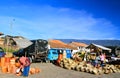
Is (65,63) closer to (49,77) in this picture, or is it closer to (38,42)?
(38,42)

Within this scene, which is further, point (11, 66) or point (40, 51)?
point (40, 51)

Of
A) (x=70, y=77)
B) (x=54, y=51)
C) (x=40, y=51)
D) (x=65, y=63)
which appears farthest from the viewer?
(x=54, y=51)

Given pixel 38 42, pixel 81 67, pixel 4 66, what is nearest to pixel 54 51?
pixel 38 42

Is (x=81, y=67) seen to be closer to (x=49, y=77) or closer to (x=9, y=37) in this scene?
(x=49, y=77)

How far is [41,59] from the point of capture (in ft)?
108

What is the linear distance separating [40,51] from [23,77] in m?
14.1

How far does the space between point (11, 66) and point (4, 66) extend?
3.14 feet

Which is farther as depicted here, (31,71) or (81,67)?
(81,67)

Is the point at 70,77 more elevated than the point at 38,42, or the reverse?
the point at 38,42

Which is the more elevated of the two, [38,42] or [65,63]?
[38,42]

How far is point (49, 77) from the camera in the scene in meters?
19.7

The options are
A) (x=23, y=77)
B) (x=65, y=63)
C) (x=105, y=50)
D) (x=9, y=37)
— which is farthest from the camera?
(x=105, y=50)

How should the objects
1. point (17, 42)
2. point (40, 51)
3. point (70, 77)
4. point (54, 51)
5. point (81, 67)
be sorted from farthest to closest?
1. point (17, 42)
2. point (54, 51)
3. point (40, 51)
4. point (81, 67)
5. point (70, 77)

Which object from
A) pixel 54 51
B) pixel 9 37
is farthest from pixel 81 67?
pixel 9 37
